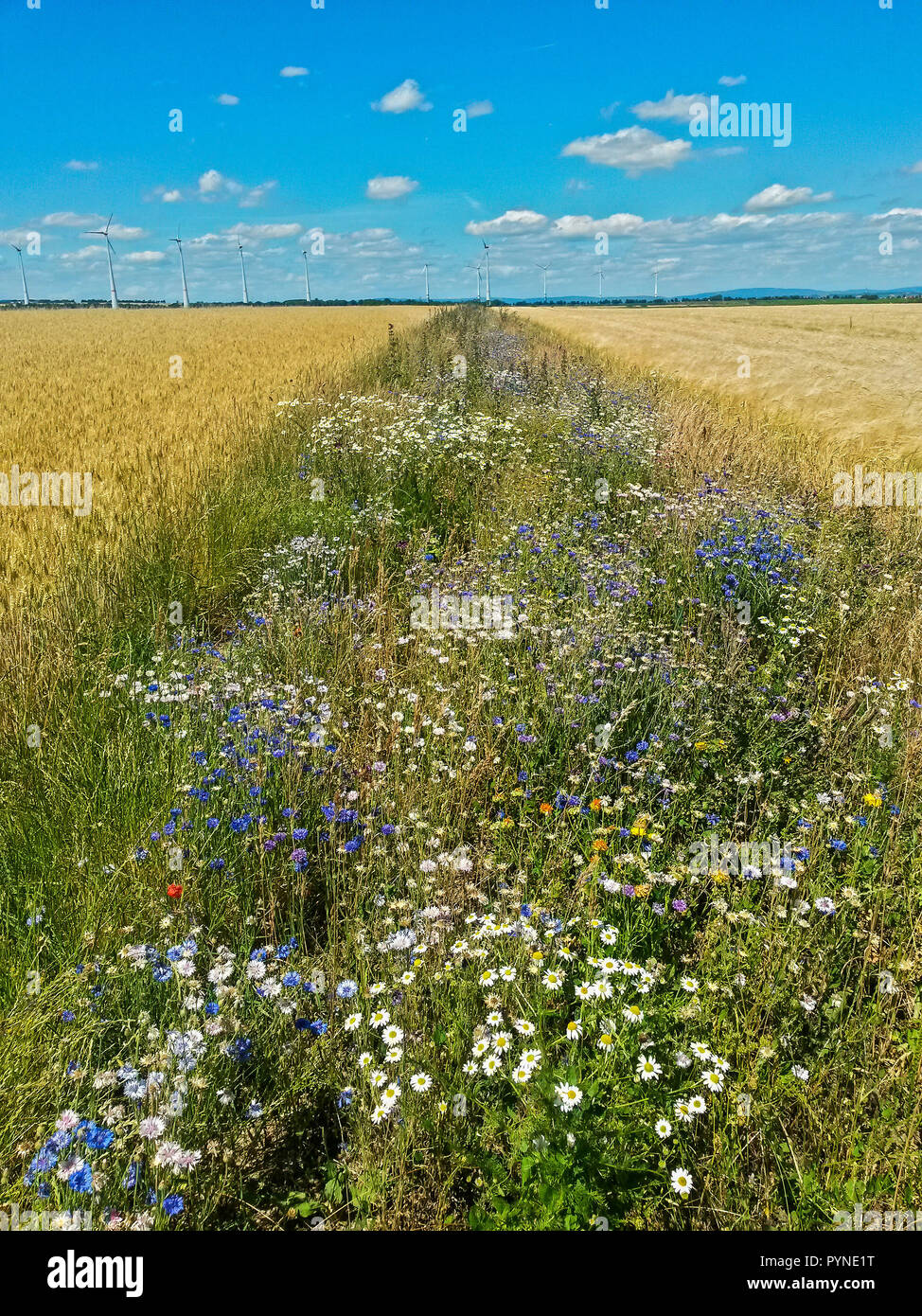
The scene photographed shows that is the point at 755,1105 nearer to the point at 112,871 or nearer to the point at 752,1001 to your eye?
the point at 752,1001

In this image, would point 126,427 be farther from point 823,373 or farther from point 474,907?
point 823,373

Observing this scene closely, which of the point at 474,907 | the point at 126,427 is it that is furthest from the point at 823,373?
the point at 474,907

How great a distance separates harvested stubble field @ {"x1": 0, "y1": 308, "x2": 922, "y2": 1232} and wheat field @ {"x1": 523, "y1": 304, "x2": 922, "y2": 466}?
6.68 metres

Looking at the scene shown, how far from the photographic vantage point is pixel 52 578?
5074mm

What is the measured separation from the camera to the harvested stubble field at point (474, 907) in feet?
6.22

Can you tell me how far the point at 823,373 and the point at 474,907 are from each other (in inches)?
724

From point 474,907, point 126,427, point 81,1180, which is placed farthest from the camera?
point 126,427

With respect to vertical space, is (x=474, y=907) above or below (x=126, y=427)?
below

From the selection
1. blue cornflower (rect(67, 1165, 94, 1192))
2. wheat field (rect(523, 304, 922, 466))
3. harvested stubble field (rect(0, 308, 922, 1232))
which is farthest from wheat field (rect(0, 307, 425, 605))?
wheat field (rect(523, 304, 922, 466))

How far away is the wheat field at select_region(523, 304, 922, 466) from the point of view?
10727 millimetres

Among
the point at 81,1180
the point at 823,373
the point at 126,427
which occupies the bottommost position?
the point at 81,1180

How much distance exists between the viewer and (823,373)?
55.0ft

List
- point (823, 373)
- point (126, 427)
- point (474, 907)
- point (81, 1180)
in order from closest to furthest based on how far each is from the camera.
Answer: point (81, 1180) → point (474, 907) → point (126, 427) → point (823, 373)
